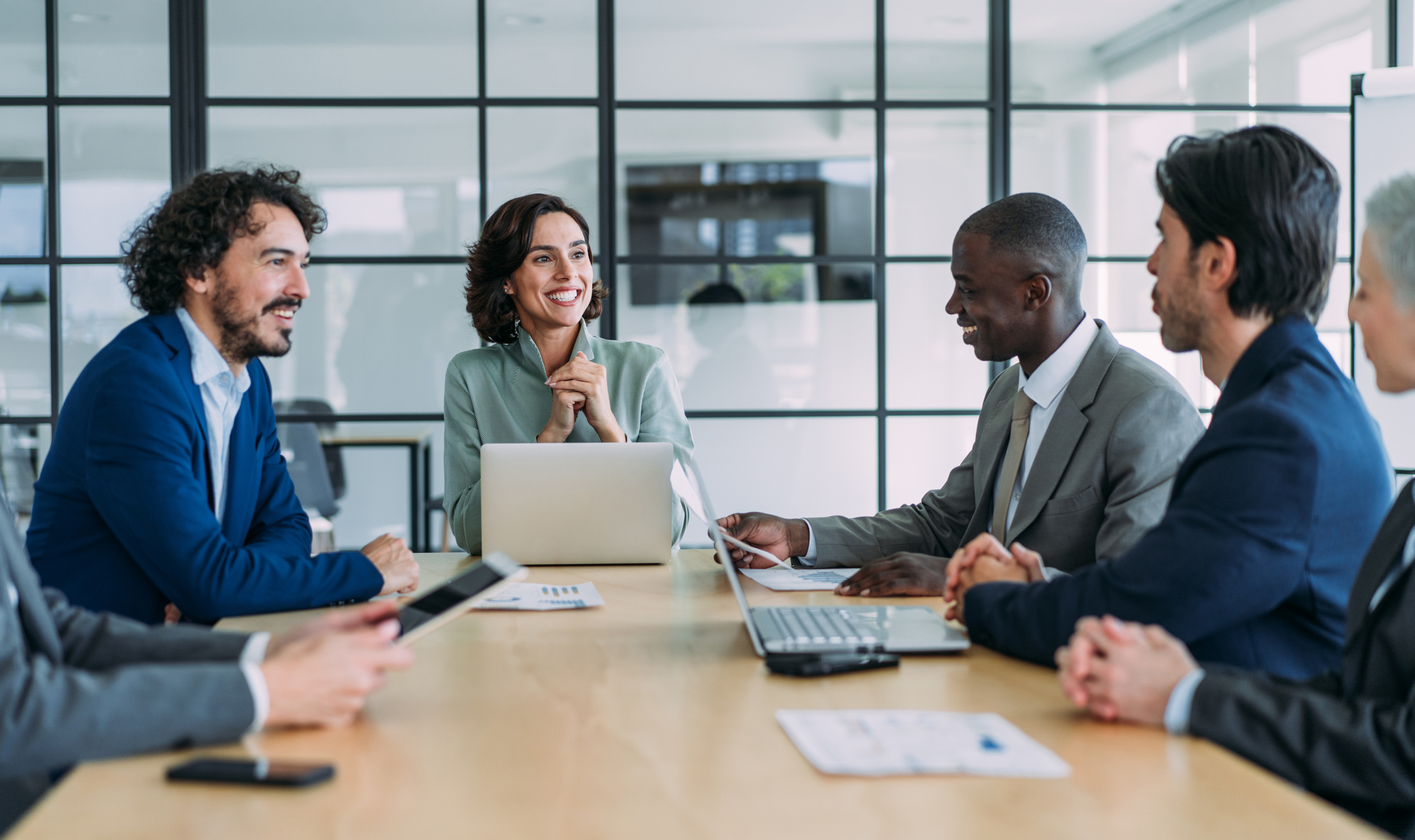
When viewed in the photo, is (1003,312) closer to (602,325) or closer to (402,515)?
(602,325)

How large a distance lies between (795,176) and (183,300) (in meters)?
2.91

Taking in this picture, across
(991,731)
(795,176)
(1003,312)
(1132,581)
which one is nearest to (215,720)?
(991,731)

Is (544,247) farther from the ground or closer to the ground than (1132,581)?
farther from the ground

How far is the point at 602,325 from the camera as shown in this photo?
442 centimetres

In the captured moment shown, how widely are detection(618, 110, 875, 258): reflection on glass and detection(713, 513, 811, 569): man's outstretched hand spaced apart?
245 cm

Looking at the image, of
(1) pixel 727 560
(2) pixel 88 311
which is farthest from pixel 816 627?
(2) pixel 88 311

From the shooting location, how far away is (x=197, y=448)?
1789mm

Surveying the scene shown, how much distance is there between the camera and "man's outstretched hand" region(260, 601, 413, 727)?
1.07m

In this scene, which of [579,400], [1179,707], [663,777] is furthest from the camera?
[579,400]

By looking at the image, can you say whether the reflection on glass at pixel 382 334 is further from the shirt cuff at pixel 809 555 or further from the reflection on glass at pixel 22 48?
the shirt cuff at pixel 809 555

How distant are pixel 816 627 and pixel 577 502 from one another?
0.77 m

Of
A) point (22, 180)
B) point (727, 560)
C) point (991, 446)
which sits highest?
point (22, 180)

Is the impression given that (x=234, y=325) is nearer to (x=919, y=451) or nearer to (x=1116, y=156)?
(x=919, y=451)

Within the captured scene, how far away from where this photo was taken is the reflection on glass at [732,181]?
4.43 m
